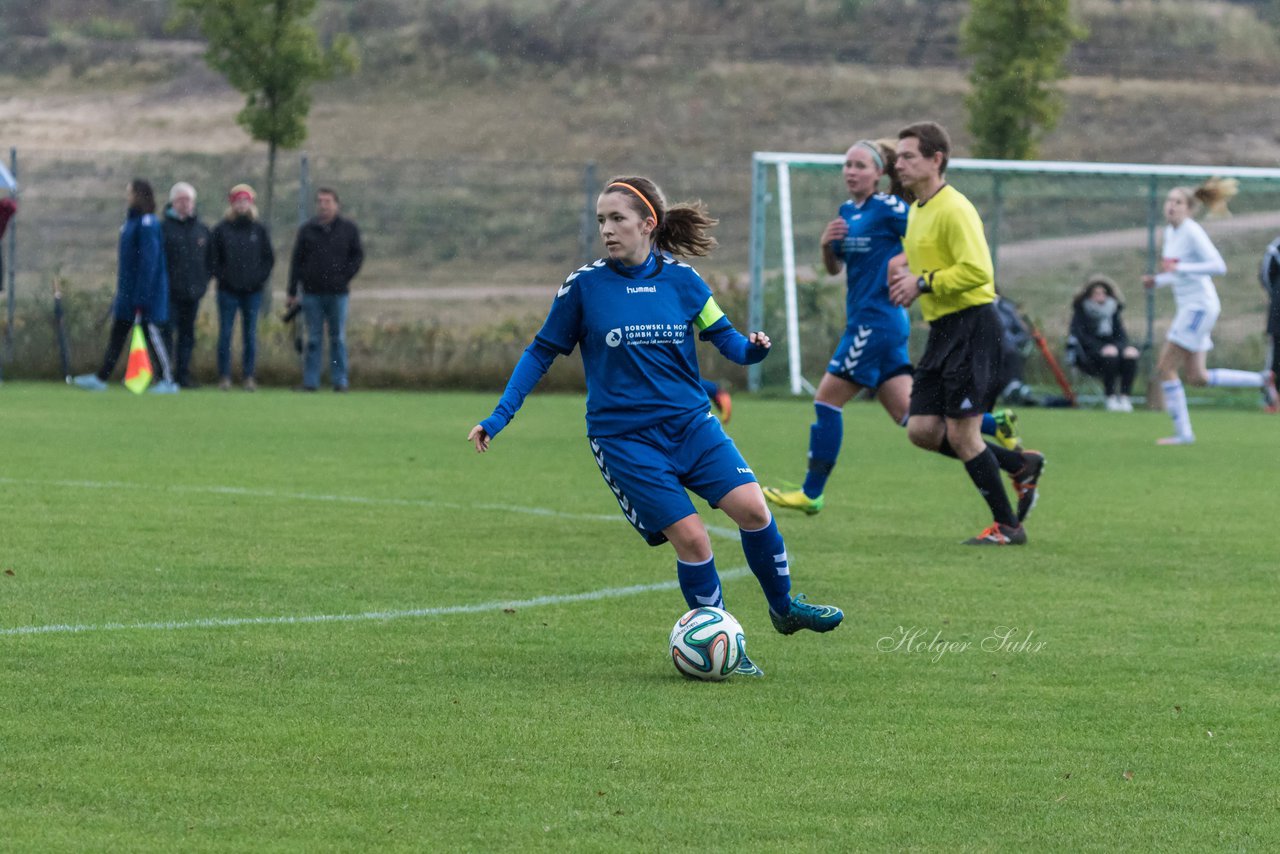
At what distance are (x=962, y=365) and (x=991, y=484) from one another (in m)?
0.64

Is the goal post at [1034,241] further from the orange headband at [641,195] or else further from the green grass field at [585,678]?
the orange headband at [641,195]

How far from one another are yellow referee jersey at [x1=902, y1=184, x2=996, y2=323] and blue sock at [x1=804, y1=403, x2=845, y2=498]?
1.30 metres

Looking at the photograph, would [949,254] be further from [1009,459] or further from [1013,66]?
[1013,66]

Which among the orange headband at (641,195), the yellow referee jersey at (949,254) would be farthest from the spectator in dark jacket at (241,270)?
the orange headband at (641,195)

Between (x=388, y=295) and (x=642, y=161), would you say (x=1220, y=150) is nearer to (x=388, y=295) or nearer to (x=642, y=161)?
(x=642, y=161)

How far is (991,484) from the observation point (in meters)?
9.83

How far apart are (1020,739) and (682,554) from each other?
4.91 ft

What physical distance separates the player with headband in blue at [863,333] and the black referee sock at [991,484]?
935 mm

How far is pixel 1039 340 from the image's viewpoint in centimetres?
2177

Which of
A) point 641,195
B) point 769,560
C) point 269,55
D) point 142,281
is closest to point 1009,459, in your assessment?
point 769,560

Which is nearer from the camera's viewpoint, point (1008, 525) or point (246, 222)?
point (1008, 525)

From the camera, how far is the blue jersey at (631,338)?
21.5 ft

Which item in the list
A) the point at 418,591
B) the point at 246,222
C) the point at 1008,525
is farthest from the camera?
the point at 246,222

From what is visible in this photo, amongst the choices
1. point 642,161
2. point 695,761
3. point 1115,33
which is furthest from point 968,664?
point 1115,33
